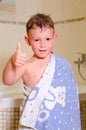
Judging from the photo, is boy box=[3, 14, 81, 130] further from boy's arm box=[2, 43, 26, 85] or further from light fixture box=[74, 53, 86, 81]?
light fixture box=[74, 53, 86, 81]

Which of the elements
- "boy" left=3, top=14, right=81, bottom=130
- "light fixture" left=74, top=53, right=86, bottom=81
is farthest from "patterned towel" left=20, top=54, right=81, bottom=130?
"light fixture" left=74, top=53, right=86, bottom=81

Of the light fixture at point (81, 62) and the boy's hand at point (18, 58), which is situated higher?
the boy's hand at point (18, 58)

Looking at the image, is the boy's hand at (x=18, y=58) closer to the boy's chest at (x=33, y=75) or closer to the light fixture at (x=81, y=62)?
the boy's chest at (x=33, y=75)

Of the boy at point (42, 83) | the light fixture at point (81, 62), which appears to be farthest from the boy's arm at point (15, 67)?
the light fixture at point (81, 62)

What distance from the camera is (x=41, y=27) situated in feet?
3.42

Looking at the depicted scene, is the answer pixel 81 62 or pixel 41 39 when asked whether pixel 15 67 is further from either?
pixel 81 62

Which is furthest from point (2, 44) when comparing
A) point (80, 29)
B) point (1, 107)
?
point (1, 107)

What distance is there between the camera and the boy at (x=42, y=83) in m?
1.04

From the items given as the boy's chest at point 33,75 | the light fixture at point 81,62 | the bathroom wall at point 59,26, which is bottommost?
the light fixture at point 81,62

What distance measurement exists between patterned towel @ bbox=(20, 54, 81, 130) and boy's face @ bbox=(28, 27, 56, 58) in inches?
2.2

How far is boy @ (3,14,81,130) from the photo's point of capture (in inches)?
41.1

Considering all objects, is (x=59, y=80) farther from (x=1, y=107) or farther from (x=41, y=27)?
(x=1, y=107)

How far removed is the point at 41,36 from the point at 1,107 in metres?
0.43

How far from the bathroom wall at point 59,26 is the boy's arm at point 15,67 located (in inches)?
34.3
